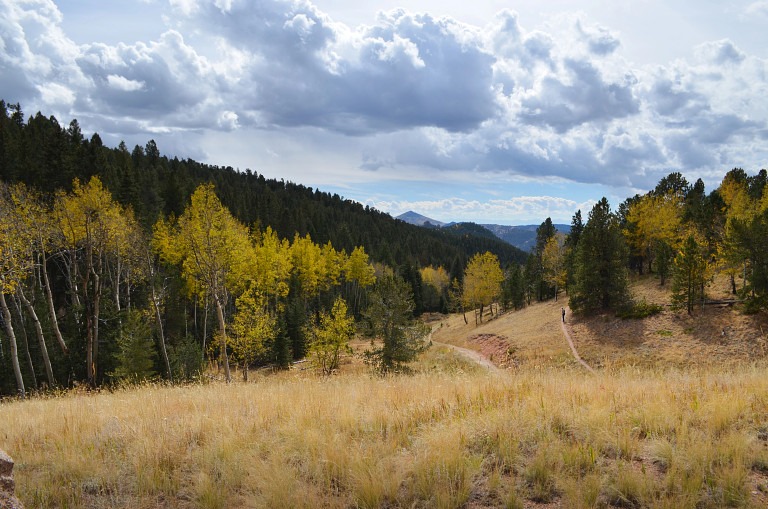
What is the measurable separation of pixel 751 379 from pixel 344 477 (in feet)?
25.6

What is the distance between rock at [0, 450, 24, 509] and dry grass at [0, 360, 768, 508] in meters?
0.72

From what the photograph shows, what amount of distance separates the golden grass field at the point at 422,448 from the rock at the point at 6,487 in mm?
737

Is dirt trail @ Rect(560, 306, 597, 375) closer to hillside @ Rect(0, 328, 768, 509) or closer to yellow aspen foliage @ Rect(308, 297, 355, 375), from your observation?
yellow aspen foliage @ Rect(308, 297, 355, 375)

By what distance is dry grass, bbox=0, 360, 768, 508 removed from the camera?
13.3 feet

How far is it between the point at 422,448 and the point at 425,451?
303 millimetres

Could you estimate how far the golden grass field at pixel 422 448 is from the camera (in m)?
4.05

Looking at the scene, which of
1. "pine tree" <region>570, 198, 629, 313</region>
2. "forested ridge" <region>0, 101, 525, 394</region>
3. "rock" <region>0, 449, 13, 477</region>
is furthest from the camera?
"pine tree" <region>570, 198, 629, 313</region>

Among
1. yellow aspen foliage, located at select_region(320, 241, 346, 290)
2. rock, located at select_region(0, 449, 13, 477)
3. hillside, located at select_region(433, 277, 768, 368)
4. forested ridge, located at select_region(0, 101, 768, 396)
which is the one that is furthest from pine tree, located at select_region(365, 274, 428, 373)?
yellow aspen foliage, located at select_region(320, 241, 346, 290)

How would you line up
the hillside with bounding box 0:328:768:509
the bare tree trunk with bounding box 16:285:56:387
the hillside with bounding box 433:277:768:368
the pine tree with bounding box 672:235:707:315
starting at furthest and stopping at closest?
the pine tree with bounding box 672:235:707:315 < the hillside with bounding box 433:277:768:368 < the bare tree trunk with bounding box 16:285:56:387 < the hillside with bounding box 0:328:768:509

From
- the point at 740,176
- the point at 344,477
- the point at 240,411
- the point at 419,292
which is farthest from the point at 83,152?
the point at 740,176

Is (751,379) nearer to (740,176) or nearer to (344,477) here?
→ (344,477)

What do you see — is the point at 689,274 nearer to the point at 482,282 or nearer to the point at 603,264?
the point at 603,264

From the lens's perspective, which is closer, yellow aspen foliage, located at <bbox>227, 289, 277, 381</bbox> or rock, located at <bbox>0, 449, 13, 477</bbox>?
rock, located at <bbox>0, 449, 13, 477</bbox>

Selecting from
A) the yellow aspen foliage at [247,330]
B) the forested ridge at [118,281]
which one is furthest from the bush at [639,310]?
the yellow aspen foliage at [247,330]
